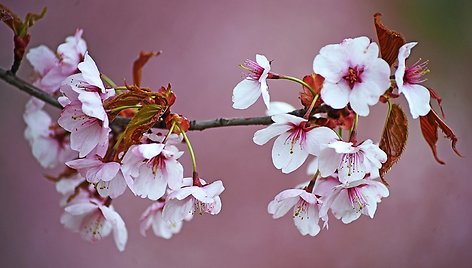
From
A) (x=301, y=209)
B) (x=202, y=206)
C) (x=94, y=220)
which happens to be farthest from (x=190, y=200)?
(x=94, y=220)

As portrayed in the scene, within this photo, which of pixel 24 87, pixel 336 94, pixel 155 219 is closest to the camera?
pixel 336 94

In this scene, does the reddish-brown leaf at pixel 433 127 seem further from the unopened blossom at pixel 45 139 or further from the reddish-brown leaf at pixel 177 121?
the unopened blossom at pixel 45 139

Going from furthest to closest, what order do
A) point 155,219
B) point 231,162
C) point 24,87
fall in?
point 231,162
point 155,219
point 24,87

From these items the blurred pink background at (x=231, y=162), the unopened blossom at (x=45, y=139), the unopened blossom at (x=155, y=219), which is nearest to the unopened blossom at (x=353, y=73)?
the unopened blossom at (x=155, y=219)

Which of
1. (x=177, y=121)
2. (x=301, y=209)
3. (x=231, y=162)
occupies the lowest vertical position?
(x=231, y=162)

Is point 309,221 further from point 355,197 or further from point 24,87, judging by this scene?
point 24,87

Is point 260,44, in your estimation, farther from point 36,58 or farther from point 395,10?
point 36,58
